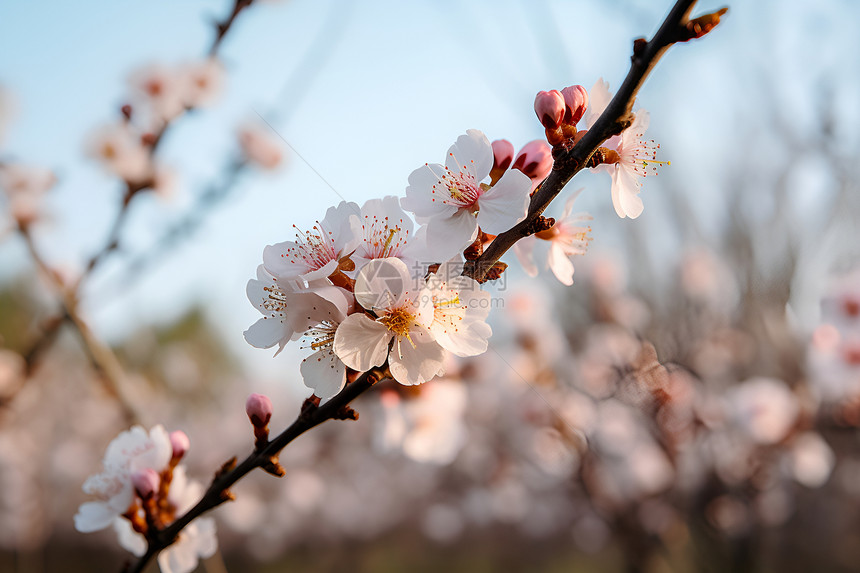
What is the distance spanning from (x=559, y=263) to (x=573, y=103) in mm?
253

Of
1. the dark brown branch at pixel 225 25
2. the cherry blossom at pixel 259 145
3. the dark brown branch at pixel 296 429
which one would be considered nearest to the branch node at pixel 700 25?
the dark brown branch at pixel 296 429

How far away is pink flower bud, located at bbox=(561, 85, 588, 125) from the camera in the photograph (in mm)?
711

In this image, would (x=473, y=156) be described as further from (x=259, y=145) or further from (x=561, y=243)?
(x=259, y=145)

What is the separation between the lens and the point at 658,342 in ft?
6.58

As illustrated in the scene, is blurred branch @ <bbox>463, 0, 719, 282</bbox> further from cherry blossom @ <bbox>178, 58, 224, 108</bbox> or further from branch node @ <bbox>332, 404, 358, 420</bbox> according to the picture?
cherry blossom @ <bbox>178, 58, 224, 108</bbox>

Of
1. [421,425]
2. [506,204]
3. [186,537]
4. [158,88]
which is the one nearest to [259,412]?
[186,537]

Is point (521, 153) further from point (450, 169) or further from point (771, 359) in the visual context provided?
point (771, 359)

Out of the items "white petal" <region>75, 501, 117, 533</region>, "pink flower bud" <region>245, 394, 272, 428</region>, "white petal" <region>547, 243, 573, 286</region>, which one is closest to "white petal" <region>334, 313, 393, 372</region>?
"pink flower bud" <region>245, 394, 272, 428</region>

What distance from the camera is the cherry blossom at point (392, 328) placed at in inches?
24.7

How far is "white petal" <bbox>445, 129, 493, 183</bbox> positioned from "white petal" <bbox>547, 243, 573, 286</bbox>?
21cm

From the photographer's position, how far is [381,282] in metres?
0.63

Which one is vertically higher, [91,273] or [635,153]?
[91,273]

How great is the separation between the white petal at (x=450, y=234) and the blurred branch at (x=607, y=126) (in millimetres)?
43

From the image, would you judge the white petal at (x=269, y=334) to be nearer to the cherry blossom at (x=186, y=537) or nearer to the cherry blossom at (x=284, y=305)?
the cherry blossom at (x=284, y=305)
